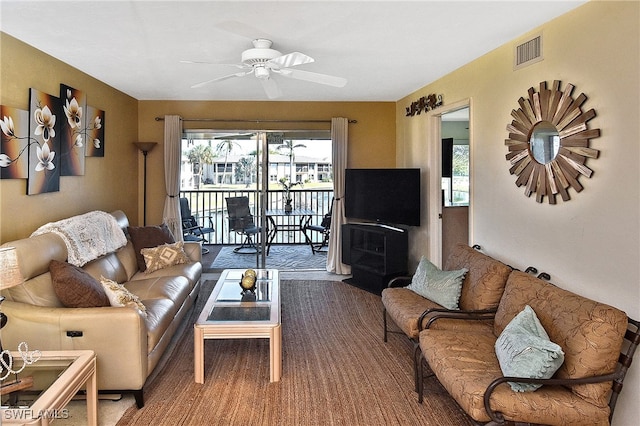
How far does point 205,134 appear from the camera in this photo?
6.02 metres

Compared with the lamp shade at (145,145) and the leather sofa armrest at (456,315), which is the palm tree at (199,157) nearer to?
the lamp shade at (145,145)

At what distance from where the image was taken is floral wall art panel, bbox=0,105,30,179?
10.1ft

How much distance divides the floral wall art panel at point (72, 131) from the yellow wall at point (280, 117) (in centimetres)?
162

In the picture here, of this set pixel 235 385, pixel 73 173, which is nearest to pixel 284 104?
pixel 73 173

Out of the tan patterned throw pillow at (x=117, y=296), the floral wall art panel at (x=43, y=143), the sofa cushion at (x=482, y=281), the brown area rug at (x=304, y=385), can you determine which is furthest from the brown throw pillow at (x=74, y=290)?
the sofa cushion at (x=482, y=281)

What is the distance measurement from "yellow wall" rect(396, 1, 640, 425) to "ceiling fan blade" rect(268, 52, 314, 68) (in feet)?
5.44

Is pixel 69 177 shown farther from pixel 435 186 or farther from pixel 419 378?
pixel 435 186

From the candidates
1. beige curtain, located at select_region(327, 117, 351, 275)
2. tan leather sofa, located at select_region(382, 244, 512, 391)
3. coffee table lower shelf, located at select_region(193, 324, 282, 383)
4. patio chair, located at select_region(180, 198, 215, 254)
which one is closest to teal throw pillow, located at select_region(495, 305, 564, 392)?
tan leather sofa, located at select_region(382, 244, 512, 391)

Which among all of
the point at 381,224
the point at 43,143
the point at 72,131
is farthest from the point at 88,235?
the point at 381,224

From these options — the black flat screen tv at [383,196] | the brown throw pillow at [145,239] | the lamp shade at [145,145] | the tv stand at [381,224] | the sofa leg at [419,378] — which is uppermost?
the lamp shade at [145,145]

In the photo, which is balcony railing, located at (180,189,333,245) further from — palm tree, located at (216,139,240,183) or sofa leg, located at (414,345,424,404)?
sofa leg, located at (414,345,424,404)

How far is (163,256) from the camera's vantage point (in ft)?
14.7

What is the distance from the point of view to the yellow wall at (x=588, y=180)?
226 centimetres

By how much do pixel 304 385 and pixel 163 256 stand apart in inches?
91.3
